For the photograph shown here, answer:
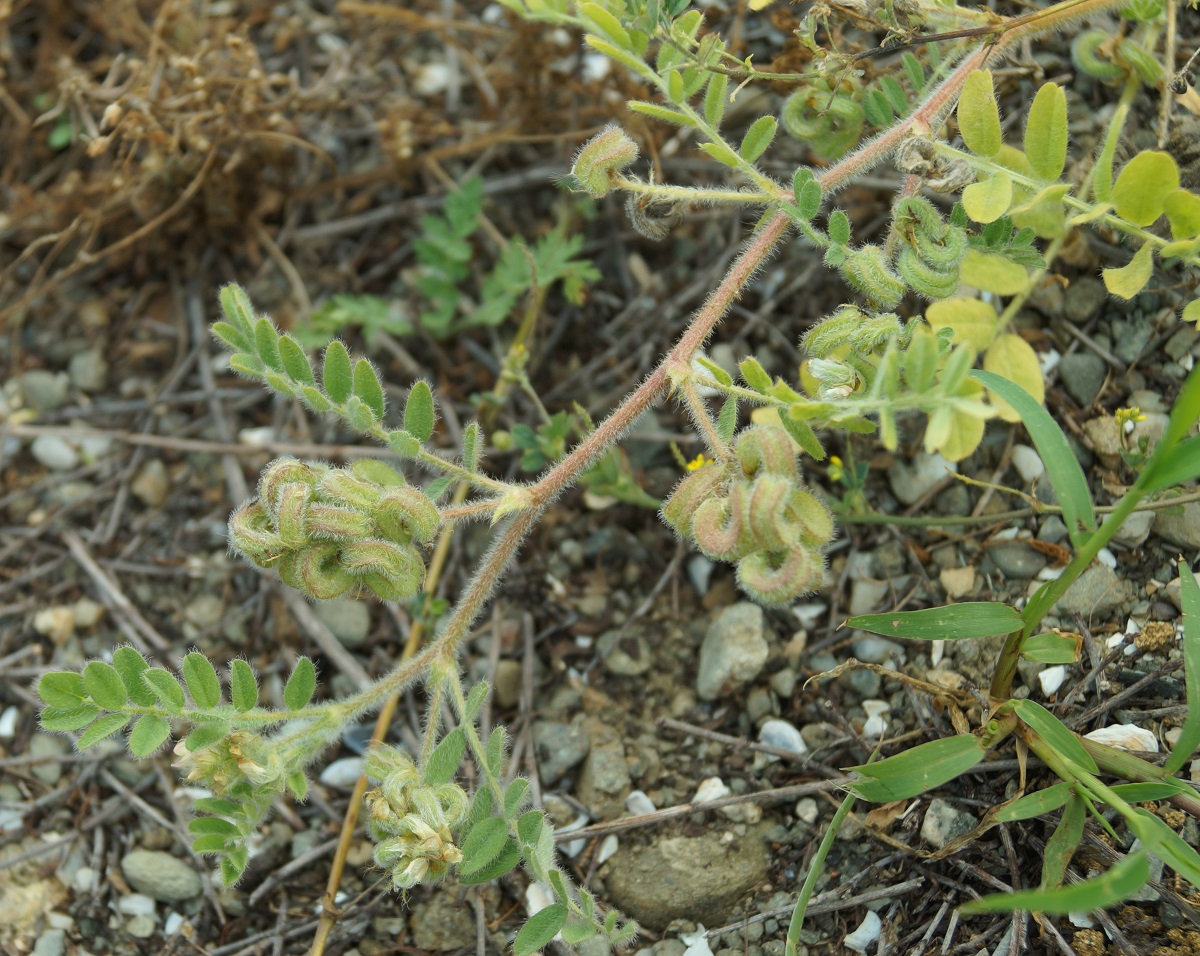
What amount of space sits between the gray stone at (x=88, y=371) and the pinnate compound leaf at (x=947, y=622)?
2911 millimetres

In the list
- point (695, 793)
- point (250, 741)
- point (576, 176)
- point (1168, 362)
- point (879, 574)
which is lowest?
point (695, 793)

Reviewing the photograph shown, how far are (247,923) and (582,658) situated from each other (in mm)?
1142

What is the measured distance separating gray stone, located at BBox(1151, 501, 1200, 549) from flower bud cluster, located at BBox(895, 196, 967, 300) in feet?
2.82

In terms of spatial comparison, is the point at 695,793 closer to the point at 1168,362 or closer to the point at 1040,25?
the point at 1168,362

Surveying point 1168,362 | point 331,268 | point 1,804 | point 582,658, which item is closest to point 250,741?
point 582,658

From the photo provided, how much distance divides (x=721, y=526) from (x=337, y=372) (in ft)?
3.30

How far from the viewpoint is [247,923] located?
275 cm

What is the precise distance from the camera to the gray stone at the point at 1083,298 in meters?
2.94

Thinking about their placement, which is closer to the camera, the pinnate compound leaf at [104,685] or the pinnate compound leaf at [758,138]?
the pinnate compound leaf at [104,685]

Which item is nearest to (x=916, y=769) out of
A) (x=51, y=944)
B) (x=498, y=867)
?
(x=498, y=867)

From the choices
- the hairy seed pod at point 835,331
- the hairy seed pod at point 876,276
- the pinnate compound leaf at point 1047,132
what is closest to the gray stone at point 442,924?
the hairy seed pod at point 835,331

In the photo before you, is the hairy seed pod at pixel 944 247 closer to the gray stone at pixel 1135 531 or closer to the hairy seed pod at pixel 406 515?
the gray stone at pixel 1135 531

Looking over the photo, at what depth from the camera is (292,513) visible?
214 cm

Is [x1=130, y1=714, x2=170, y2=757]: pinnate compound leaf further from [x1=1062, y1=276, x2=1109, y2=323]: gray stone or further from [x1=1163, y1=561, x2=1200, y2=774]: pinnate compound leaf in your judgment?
[x1=1062, y1=276, x2=1109, y2=323]: gray stone
